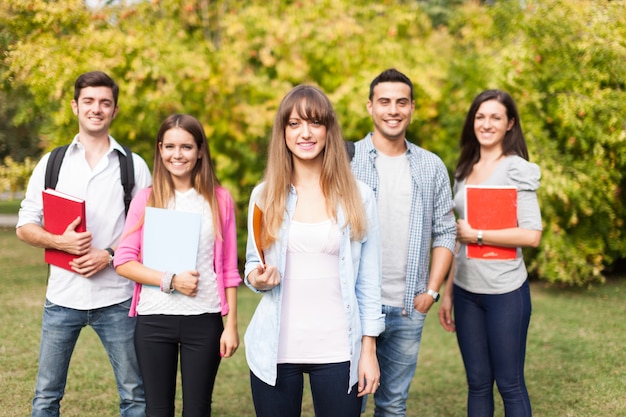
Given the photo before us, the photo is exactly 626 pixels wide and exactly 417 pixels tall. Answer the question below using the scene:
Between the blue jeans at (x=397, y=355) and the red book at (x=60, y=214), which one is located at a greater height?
the red book at (x=60, y=214)

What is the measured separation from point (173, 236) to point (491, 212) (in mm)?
1662

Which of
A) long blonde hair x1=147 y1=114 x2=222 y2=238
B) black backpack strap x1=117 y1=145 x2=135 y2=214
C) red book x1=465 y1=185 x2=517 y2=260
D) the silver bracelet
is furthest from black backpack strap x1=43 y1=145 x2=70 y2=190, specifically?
red book x1=465 y1=185 x2=517 y2=260

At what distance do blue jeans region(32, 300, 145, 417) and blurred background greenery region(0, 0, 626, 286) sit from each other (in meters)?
3.61

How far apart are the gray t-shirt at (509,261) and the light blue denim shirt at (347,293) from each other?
1.02 meters

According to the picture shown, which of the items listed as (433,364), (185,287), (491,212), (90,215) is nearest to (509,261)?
(491,212)

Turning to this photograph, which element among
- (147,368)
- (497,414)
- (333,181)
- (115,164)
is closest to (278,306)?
(333,181)

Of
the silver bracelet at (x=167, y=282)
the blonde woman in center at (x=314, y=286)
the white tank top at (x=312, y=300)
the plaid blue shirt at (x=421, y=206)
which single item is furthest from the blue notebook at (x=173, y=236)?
the plaid blue shirt at (x=421, y=206)

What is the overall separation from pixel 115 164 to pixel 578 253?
21.2 ft

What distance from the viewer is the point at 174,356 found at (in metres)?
3.05

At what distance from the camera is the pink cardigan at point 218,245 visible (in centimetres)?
306

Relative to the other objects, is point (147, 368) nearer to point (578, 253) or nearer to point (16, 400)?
point (16, 400)

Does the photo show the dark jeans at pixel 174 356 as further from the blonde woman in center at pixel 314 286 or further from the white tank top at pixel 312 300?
the white tank top at pixel 312 300

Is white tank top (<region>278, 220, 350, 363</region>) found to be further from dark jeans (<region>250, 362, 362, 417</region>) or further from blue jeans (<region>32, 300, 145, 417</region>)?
blue jeans (<region>32, 300, 145, 417</region>)

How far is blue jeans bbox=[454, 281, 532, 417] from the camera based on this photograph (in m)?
3.45
